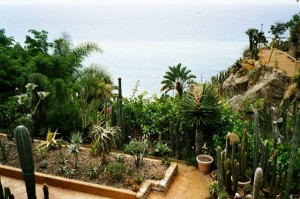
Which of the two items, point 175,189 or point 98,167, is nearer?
point 175,189

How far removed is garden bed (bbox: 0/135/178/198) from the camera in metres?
6.43

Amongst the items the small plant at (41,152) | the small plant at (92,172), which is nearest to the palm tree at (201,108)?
the small plant at (92,172)

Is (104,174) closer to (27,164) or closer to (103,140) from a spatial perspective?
(103,140)

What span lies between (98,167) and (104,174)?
34 cm

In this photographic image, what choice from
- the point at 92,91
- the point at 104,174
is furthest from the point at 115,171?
the point at 92,91

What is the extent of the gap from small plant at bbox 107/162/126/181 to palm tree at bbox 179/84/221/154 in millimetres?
1868

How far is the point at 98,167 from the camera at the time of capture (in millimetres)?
7109

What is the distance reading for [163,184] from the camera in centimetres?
654

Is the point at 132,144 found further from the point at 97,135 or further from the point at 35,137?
the point at 35,137

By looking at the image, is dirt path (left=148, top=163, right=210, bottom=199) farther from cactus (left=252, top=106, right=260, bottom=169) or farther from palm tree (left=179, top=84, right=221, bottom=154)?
cactus (left=252, top=106, right=260, bottom=169)

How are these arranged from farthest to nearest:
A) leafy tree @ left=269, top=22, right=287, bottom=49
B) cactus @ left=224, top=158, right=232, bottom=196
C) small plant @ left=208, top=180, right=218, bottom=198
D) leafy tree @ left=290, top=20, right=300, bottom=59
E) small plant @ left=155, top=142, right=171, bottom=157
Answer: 1. leafy tree @ left=269, top=22, right=287, bottom=49
2. leafy tree @ left=290, top=20, right=300, bottom=59
3. small plant @ left=155, top=142, right=171, bottom=157
4. small plant @ left=208, top=180, right=218, bottom=198
5. cactus @ left=224, top=158, right=232, bottom=196

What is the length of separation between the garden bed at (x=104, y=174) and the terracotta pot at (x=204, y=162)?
23.2 inches

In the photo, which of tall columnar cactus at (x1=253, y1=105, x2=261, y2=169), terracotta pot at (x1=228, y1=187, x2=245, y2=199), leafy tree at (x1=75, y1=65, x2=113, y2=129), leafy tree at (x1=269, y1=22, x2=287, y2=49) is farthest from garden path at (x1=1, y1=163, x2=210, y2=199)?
leafy tree at (x1=269, y1=22, x2=287, y2=49)

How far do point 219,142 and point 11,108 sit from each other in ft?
20.1
